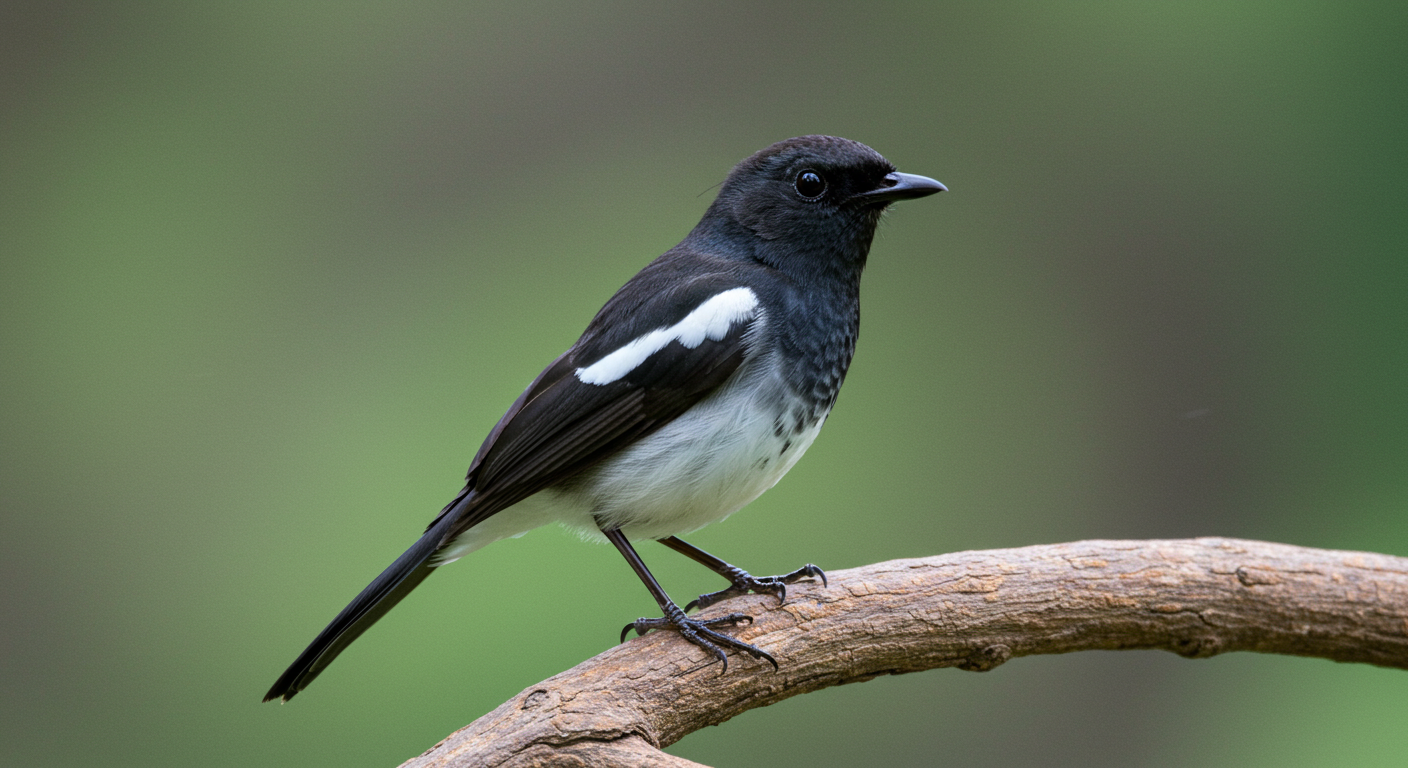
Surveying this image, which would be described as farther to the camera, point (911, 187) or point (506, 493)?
point (911, 187)

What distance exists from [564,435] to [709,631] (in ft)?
1.63

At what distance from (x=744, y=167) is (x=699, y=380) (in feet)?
2.07

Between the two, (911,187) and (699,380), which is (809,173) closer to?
(911,187)

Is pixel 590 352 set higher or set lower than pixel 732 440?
higher

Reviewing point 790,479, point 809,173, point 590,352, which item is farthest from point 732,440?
point 790,479

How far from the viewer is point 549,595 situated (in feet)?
12.1

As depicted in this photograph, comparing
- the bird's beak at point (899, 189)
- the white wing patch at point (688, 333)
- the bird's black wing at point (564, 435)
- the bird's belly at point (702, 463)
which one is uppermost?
the bird's beak at point (899, 189)

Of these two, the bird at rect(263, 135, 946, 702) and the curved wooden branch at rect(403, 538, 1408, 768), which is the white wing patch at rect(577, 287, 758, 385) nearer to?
the bird at rect(263, 135, 946, 702)

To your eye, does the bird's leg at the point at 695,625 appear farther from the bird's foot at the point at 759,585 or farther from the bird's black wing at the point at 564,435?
the bird's black wing at the point at 564,435

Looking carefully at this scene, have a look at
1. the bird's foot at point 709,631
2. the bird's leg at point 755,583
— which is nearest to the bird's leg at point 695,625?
the bird's foot at point 709,631

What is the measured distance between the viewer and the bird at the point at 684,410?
2373 mm

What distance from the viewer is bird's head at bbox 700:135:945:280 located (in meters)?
2.62

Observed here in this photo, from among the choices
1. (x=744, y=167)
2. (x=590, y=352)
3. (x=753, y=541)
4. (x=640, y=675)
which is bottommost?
(x=753, y=541)

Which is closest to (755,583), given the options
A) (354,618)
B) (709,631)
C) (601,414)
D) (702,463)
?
(709,631)
